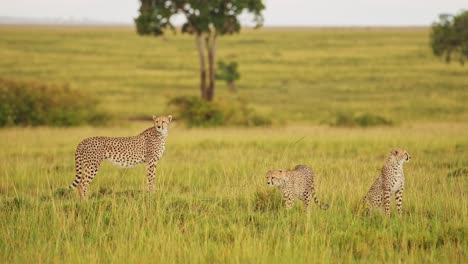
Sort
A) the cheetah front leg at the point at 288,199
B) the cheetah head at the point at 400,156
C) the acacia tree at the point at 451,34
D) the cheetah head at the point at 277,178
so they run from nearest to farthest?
the cheetah head at the point at 400,156 → the cheetah head at the point at 277,178 → the cheetah front leg at the point at 288,199 → the acacia tree at the point at 451,34

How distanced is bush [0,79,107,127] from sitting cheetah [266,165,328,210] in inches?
743

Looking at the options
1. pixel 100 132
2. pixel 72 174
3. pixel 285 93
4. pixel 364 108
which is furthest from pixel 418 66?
pixel 72 174

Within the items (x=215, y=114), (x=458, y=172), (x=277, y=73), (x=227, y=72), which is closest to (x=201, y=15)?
(x=215, y=114)

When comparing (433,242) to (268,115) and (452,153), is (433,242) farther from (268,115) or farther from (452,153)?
(268,115)

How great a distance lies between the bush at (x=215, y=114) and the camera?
28.3 m

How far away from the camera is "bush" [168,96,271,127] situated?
28.3 metres

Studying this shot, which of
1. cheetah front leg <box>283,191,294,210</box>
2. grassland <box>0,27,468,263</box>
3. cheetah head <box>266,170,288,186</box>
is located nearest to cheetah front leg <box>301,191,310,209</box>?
cheetah front leg <box>283,191,294,210</box>

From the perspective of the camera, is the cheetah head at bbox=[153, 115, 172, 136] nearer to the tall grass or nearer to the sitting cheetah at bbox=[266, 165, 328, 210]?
the tall grass

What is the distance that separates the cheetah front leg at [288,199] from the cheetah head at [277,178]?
212 mm

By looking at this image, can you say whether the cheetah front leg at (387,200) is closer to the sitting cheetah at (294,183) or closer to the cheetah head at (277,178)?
the sitting cheetah at (294,183)

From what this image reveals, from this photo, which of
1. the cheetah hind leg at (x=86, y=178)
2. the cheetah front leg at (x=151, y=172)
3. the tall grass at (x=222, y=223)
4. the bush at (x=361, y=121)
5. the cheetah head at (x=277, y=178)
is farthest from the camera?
the bush at (x=361, y=121)

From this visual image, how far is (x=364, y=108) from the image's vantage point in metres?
36.1

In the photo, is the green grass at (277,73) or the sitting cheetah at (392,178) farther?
the green grass at (277,73)

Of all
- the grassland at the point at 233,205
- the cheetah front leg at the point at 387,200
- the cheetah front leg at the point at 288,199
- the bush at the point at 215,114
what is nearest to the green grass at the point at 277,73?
the bush at the point at 215,114
